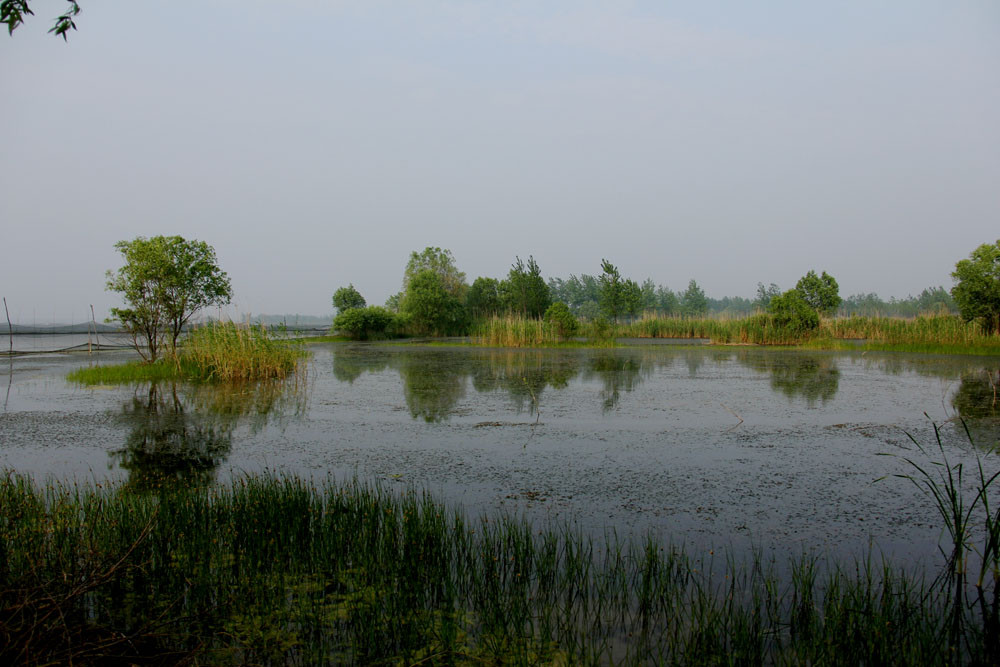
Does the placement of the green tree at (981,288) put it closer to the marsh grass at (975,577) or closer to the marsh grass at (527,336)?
the marsh grass at (527,336)

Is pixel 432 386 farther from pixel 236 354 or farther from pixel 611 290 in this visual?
pixel 611 290

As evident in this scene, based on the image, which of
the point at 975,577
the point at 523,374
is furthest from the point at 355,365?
the point at 975,577

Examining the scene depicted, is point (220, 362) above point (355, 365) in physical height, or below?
above

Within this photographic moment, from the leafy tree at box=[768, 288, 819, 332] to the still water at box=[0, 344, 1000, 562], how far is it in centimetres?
1016

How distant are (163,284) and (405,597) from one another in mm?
12365

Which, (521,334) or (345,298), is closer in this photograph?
(521,334)

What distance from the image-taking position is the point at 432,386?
1034 centimetres

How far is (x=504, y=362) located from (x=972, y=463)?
10803mm

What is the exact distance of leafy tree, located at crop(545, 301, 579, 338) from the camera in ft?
74.7

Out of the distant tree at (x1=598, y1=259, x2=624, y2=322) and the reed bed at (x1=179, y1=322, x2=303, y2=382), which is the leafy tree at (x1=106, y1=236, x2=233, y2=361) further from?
the distant tree at (x1=598, y1=259, x2=624, y2=322)

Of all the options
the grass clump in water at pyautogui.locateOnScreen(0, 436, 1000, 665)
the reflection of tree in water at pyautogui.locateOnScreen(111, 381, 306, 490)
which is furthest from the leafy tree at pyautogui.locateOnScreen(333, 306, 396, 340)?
the grass clump in water at pyautogui.locateOnScreen(0, 436, 1000, 665)

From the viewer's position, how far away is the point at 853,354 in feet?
54.7

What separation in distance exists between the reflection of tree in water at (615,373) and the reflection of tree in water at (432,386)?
90.2 inches

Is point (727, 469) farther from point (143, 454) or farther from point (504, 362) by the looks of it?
point (504, 362)
